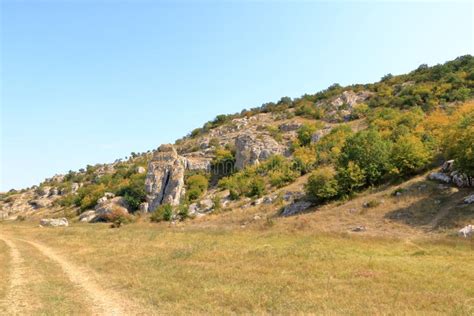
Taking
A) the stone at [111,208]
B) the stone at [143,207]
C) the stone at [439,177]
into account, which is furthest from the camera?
the stone at [143,207]

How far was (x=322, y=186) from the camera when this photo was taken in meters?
38.5

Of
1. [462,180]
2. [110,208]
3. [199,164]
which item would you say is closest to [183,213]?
[110,208]

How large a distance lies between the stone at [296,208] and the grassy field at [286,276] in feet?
48.1

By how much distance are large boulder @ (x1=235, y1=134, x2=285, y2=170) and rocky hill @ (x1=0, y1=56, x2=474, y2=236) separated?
0.60 feet

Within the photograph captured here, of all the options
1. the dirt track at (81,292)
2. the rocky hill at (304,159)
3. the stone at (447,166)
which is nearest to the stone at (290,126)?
the rocky hill at (304,159)

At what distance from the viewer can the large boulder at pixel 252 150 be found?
207ft

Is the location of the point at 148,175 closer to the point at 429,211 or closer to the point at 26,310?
the point at 429,211

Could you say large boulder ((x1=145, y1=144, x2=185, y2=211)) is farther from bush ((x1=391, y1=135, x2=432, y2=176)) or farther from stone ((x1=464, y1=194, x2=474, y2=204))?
stone ((x1=464, y1=194, x2=474, y2=204))

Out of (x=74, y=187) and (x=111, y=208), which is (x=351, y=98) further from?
(x=74, y=187)

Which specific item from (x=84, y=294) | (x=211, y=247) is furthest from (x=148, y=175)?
(x=84, y=294)

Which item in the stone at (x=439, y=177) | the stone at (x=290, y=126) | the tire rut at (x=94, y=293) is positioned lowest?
the tire rut at (x=94, y=293)

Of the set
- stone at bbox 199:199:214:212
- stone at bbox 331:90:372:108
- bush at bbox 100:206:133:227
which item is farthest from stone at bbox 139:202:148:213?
stone at bbox 331:90:372:108

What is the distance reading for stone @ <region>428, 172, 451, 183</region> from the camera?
32941 mm

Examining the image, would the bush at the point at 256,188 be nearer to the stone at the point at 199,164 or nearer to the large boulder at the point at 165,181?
the large boulder at the point at 165,181
